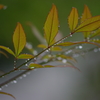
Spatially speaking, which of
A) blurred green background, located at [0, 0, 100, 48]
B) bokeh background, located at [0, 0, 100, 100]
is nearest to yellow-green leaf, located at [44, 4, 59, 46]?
bokeh background, located at [0, 0, 100, 100]

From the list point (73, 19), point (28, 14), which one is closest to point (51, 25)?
point (73, 19)

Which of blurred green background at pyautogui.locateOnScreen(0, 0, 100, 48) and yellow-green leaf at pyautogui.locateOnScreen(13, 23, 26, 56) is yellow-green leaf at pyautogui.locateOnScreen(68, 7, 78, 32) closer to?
yellow-green leaf at pyautogui.locateOnScreen(13, 23, 26, 56)

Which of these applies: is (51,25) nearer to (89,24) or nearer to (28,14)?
(89,24)

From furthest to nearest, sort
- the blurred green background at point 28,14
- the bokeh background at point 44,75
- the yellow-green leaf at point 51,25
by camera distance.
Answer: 1. the blurred green background at point 28,14
2. the bokeh background at point 44,75
3. the yellow-green leaf at point 51,25

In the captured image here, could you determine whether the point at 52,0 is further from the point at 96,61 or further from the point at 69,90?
the point at 69,90

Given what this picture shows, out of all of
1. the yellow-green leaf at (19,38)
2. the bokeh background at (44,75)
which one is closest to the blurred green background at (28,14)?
the bokeh background at (44,75)

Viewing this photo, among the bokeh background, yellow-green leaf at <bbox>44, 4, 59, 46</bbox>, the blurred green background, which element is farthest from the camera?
the blurred green background

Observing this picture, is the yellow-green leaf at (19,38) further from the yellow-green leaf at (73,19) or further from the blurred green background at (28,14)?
the blurred green background at (28,14)

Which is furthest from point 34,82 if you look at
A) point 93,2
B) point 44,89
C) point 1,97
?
point 93,2
